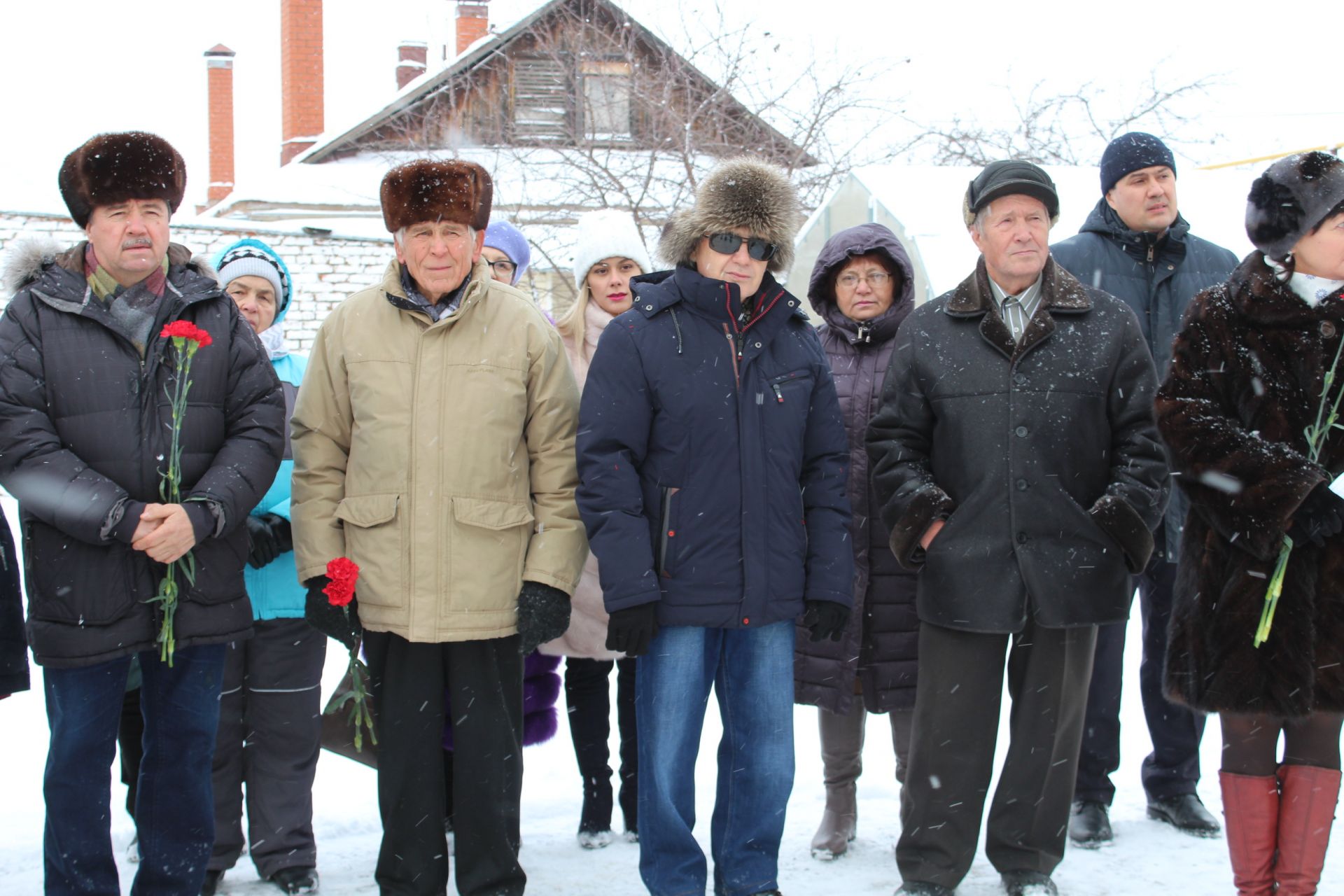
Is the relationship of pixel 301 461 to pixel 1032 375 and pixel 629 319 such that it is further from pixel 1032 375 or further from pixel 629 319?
pixel 1032 375

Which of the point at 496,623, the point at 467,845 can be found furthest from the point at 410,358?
the point at 467,845

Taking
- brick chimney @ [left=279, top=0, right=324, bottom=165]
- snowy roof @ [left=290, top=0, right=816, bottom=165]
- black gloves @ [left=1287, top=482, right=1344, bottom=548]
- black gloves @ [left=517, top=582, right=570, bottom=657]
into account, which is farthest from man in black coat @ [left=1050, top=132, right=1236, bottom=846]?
brick chimney @ [left=279, top=0, right=324, bottom=165]

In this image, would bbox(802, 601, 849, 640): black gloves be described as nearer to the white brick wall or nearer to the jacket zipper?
the jacket zipper

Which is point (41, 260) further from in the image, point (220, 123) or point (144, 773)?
point (220, 123)

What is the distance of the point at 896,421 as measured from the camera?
3.45m

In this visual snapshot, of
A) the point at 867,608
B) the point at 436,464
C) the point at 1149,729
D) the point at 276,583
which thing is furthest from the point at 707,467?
the point at 1149,729

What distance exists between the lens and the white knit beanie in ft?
14.0

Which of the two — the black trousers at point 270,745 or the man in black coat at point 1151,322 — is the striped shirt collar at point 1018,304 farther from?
the black trousers at point 270,745

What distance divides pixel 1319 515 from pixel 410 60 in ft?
73.2

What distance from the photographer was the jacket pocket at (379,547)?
3.11 meters

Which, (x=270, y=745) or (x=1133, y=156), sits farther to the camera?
(x=1133, y=156)

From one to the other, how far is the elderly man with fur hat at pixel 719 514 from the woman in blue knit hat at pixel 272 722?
1.03 meters

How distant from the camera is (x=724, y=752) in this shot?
3338 mm

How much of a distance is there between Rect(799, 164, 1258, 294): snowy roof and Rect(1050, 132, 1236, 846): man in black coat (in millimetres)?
3435
